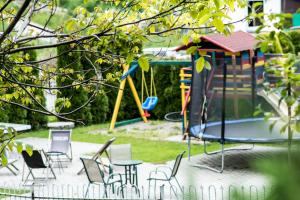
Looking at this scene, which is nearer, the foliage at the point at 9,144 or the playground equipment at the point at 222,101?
the foliage at the point at 9,144

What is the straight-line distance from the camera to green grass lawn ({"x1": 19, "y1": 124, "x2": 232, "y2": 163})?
12195 millimetres

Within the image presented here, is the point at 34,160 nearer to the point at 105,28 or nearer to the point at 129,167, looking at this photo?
the point at 129,167

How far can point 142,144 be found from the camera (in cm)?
1375

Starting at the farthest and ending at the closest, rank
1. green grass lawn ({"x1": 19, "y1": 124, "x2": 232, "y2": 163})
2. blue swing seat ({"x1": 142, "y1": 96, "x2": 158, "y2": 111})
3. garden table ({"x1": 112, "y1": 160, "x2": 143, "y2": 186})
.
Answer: blue swing seat ({"x1": 142, "y1": 96, "x2": 158, "y2": 111}) → green grass lawn ({"x1": 19, "y1": 124, "x2": 232, "y2": 163}) → garden table ({"x1": 112, "y1": 160, "x2": 143, "y2": 186})

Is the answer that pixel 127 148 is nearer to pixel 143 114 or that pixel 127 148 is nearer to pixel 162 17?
pixel 162 17

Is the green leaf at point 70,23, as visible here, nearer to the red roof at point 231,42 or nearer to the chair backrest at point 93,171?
the chair backrest at point 93,171

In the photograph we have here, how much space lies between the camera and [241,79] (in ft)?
37.1

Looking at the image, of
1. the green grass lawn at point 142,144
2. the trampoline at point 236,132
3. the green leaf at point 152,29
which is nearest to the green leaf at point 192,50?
the green leaf at point 152,29

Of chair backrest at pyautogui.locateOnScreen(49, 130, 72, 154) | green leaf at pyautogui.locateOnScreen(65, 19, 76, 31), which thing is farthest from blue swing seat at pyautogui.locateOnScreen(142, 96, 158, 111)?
green leaf at pyautogui.locateOnScreen(65, 19, 76, 31)

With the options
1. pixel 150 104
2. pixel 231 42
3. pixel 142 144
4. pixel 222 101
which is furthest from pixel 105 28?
pixel 150 104

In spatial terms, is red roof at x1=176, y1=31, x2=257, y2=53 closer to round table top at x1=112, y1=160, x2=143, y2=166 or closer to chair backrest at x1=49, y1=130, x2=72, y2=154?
chair backrest at x1=49, y1=130, x2=72, y2=154

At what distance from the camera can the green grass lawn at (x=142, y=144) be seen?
1220 centimetres

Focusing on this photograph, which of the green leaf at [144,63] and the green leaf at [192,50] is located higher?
the green leaf at [192,50]

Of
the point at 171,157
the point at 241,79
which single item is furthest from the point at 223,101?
the point at 171,157
